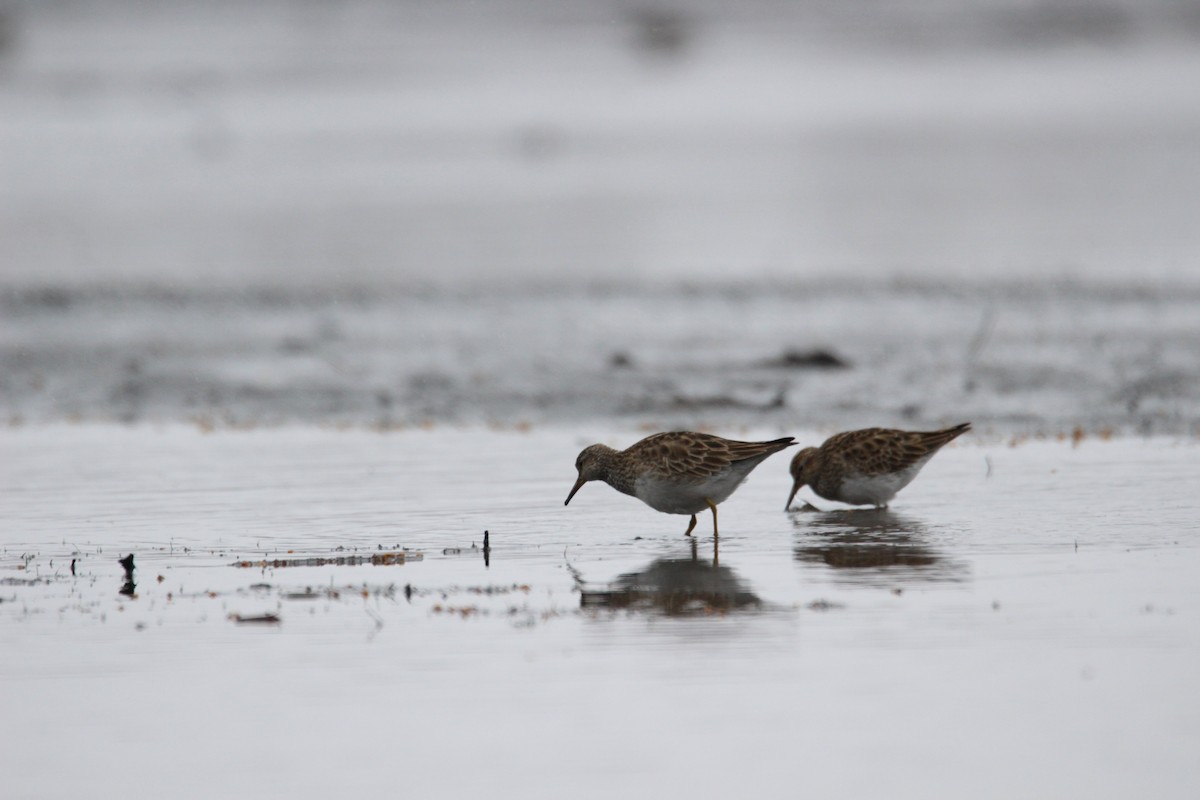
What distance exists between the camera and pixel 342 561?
30.0 ft

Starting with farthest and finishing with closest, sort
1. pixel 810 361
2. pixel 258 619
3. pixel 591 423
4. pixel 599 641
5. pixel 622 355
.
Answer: pixel 622 355 → pixel 810 361 → pixel 591 423 → pixel 258 619 → pixel 599 641

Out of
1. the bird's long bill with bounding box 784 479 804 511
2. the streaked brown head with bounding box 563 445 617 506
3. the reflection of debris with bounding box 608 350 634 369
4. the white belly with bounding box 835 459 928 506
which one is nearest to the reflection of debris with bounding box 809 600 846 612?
the streaked brown head with bounding box 563 445 617 506

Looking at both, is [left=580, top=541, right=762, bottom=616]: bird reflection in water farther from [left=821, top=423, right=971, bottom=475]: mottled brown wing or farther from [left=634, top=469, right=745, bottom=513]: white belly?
[left=821, top=423, right=971, bottom=475]: mottled brown wing

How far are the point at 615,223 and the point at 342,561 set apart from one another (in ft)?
59.7

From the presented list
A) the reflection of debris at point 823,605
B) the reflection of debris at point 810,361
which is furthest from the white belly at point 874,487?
the reflection of debris at point 810,361

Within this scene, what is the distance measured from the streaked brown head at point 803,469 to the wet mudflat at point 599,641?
0.68 ft

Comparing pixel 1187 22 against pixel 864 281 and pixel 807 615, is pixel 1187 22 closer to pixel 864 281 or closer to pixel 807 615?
pixel 864 281

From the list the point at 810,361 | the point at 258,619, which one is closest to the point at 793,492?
the point at 258,619

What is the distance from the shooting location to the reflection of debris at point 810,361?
54.2 ft

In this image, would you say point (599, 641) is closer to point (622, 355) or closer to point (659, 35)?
point (622, 355)

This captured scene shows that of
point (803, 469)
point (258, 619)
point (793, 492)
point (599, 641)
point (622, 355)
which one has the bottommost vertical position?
point (599, 641)

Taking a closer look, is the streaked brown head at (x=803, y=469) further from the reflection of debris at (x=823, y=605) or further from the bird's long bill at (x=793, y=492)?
the reflection of debris at (x=823, y=605)

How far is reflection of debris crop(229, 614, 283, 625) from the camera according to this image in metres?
7.74

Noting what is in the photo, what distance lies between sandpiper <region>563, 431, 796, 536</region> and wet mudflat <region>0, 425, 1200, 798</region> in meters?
0.26
